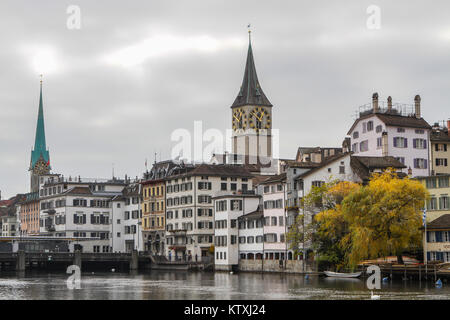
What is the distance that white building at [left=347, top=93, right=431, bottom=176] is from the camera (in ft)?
428

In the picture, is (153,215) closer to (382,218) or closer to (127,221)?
(127,221)

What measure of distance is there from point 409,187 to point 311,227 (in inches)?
654

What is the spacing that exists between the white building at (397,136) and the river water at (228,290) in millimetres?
30534

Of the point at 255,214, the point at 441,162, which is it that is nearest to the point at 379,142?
the point at 441,162

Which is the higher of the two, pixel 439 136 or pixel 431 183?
pixel 439 136

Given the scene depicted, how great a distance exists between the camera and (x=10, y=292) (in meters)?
88.4

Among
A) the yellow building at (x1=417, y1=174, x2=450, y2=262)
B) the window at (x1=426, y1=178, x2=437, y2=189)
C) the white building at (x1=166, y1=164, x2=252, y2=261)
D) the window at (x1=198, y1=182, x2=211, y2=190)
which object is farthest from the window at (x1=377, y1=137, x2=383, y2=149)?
the window at (x1=198, y1=182, x2=211, y2=190)

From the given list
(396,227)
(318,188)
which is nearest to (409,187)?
(396,227)

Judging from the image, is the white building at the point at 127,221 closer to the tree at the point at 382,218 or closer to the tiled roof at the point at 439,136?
the tiled roof at the point at 439,136

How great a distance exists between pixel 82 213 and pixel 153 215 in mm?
26774

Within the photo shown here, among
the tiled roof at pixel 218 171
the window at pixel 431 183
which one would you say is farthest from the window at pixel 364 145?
the window at pixel 431 183

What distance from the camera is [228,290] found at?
290ft
